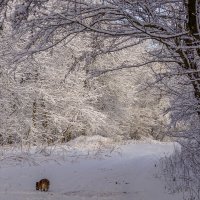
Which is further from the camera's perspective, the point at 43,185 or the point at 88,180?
the point at 88,180

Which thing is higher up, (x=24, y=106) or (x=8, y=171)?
(x=24, y=106)

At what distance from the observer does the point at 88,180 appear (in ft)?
32.7

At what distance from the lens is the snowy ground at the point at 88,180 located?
8.20m

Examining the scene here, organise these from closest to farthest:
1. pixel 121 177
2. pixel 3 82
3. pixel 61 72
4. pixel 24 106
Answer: pixel 121 177, pixel 3 82, pixel 24 106, pixel 61 72

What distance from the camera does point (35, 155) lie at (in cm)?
1288

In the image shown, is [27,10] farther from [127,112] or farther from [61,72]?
[127,112]

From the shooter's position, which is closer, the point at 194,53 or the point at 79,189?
the point at 194,53

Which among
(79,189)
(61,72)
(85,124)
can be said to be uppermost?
(61,72)

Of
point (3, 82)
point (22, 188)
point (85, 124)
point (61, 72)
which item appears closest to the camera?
point (22, 188)

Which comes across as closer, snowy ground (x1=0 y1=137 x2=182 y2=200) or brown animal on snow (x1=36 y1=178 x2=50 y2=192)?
snowy ground (x1=0 y1=137 x2=182 y2=200)

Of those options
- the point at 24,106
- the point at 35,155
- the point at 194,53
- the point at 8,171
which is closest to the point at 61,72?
the point at 24,106

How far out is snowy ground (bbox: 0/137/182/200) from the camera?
323 inches

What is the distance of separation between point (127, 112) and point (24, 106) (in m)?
9.49

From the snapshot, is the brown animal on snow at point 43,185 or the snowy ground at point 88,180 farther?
the brown animal on snow at point 43,185
